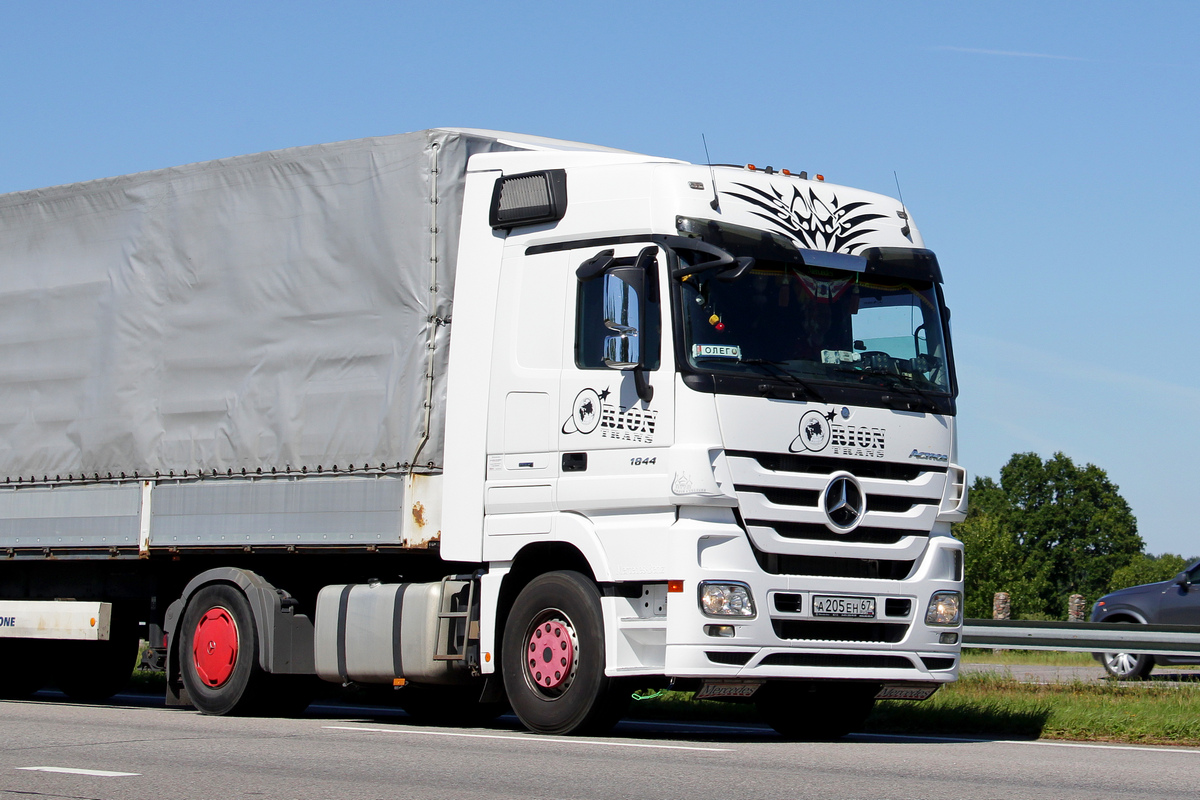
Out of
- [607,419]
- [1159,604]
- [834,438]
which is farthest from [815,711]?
[1159,604]

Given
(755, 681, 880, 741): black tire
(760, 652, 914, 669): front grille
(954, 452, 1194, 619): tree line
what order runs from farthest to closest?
(954, 452, 1194, 619): tree line → (755, 681, 880, 741): black tire → (760, 652, 914, 669): front grille

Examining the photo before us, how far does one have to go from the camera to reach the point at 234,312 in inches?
506

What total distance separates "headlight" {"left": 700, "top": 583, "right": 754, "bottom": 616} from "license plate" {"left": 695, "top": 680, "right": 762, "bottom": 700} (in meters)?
0.44

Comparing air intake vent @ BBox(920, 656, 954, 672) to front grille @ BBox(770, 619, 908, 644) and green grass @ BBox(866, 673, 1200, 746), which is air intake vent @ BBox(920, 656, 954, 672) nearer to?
front grille @ BBox(770, 619, 908, 644)

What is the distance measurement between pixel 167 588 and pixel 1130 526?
109m

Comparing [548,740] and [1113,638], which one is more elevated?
[1113,638]

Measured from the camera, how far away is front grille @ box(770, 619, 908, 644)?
10.3 meters

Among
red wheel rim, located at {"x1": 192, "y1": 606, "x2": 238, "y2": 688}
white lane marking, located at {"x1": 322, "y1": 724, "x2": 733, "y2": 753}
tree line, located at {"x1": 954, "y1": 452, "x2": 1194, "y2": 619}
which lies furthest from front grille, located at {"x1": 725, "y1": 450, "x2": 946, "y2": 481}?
tree line, located at {"x1": 954, "y1": 452, "x2": 1194, "y2": 619}

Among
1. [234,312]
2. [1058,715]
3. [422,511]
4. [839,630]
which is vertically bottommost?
[1058,715]

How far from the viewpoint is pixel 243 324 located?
12.8 metres

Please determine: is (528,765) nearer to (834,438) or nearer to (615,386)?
(615,386)

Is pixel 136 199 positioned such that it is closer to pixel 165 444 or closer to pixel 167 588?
pixel 165 444

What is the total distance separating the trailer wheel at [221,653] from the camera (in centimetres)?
1244

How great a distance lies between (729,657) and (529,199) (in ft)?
11.1
